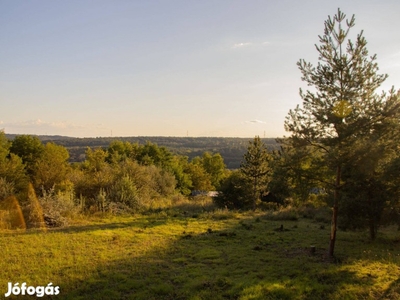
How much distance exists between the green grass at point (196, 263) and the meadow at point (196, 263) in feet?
0.08

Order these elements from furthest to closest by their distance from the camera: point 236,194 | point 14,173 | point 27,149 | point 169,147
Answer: point 169,147 → point 27,149 → point 236,194 → point 14,173

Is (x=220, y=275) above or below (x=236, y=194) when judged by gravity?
above

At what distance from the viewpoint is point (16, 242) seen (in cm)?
1038

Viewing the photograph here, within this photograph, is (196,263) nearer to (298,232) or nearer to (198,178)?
(298,232)

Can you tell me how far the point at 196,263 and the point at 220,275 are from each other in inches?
50.1

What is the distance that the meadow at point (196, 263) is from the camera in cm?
678

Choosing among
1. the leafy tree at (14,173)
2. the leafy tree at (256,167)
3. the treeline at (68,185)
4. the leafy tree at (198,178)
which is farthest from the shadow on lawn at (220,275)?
the leafy tree at (198,178)

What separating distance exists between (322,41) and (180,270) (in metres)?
8.38

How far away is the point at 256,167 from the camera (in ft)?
93.5

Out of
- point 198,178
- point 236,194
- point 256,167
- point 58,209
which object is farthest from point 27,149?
point 198,178

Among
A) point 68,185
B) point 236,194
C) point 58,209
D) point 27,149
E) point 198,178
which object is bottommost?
point 198,178

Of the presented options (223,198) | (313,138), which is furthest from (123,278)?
(223,198)

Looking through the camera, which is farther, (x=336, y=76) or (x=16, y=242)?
(x=16, y=242)

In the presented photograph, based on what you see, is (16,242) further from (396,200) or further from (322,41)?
(396,200)
